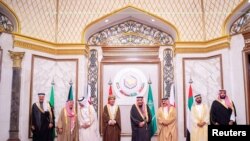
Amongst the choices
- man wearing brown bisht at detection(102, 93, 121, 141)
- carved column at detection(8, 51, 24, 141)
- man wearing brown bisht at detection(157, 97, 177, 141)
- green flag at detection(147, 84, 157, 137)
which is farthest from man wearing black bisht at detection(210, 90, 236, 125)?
carved column at detection(8, 51, 24, 141)

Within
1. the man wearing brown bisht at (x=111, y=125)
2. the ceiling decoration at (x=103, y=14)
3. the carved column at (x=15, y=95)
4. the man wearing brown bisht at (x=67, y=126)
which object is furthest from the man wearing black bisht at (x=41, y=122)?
the ceiling decoration at (x=103, y=14)

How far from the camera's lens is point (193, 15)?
8.22 m

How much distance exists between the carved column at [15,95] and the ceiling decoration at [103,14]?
91 cm

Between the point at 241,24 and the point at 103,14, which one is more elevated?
the point at 103,14

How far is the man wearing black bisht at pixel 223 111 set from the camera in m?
6.60

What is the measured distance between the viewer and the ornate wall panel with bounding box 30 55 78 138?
24.8 feet

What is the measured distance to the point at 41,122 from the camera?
6.96 meters

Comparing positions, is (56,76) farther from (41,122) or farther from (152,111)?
(152,111)

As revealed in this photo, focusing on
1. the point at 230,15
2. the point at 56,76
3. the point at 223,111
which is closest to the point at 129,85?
the point at 56,76

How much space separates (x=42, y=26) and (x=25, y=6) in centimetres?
63

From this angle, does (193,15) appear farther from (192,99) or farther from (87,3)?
(87,3)

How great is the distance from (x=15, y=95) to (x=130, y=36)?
3345 mm

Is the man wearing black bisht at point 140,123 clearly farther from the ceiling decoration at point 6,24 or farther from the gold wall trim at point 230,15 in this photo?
the ceiling decoration at point 6,24

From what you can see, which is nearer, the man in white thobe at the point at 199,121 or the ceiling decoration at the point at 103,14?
the man in white thobe at the point at 199,121
